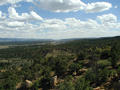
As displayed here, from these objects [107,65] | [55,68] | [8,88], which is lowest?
[8,88]

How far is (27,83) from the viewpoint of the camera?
4338cm

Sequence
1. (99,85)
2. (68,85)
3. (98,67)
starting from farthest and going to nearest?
1. (98,67)
2. (99,85)
3. (68,85)

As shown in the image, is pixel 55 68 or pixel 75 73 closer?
pixel 75 73

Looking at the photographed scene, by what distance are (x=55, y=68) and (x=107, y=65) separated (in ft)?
73.1

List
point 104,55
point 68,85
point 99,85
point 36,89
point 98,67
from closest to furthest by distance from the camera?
point 68,85 → point 99,85 → point 36,89 → point 98,67 → point 104,55

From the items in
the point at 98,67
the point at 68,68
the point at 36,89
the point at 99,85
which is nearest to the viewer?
the point at 99,85

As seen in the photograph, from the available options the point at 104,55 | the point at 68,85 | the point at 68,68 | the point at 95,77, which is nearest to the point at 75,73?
the point at 68,68

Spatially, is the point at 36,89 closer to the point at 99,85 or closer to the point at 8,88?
the point at 8,88

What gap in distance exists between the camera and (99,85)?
31000 millimetres

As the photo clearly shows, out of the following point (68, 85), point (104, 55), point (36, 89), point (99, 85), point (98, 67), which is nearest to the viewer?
point (68, 85)

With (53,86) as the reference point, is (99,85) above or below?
above

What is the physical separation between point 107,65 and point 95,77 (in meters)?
12.0

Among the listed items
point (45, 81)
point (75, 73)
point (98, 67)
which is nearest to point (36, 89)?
point (45, 81)

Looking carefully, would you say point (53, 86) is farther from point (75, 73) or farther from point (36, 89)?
point (75, 73)
